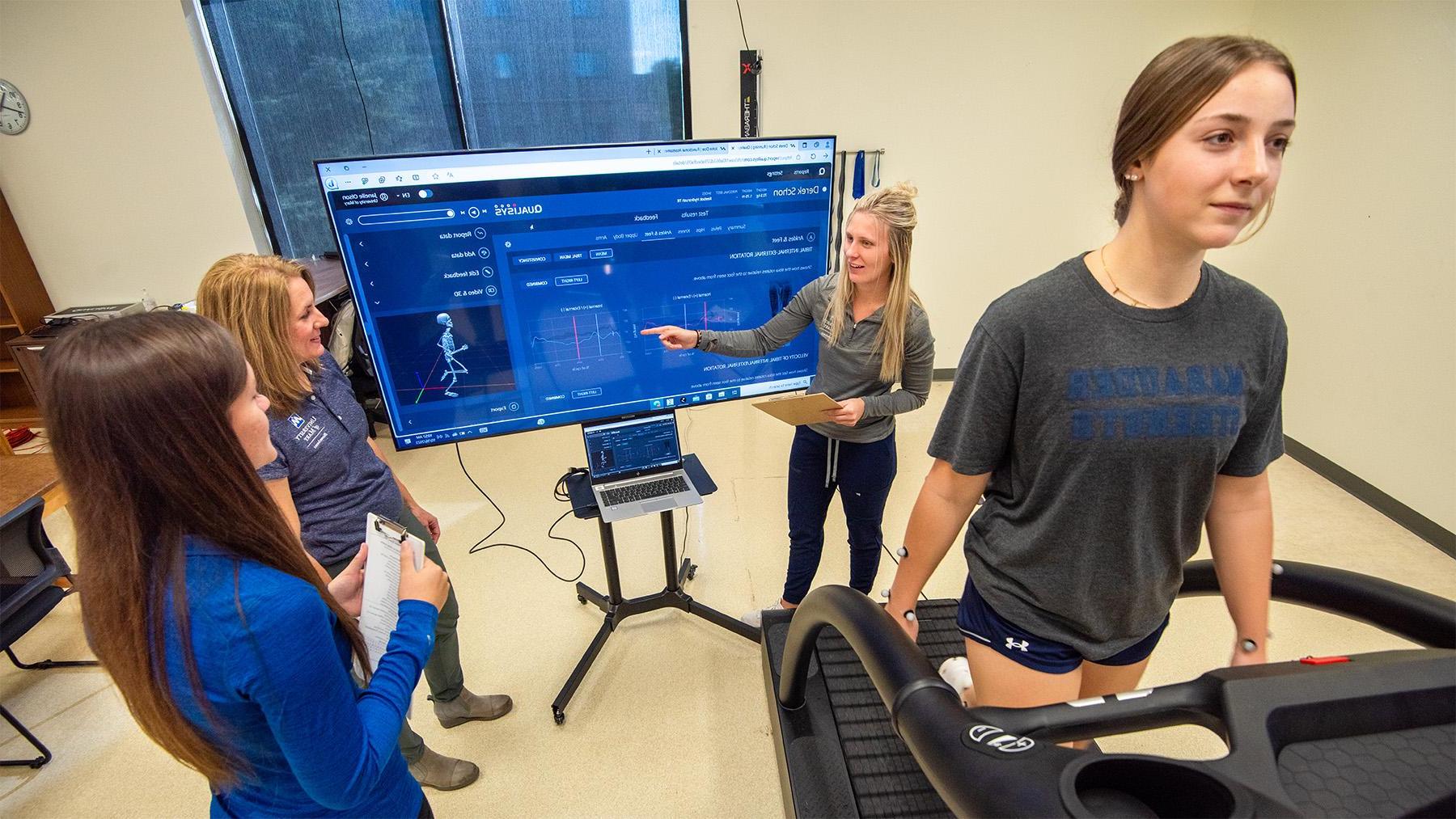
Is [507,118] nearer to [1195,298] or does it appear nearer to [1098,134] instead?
[1098,134]

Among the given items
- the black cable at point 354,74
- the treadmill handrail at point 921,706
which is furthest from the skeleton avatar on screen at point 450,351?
the black cable at point 354,74

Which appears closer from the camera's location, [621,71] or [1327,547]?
[1327,547]

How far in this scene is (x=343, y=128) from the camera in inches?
164

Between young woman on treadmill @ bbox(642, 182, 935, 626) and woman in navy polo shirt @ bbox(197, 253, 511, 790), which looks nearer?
woman in navy polo shirt @ bbox(197, 253, 511, 790)

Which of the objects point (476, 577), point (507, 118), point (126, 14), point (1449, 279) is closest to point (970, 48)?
point (1449, 279)

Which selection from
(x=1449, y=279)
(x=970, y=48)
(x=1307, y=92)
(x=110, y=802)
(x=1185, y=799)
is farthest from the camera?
(x=970, y=48)

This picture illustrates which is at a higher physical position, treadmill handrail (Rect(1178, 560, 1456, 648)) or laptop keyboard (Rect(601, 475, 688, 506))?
treadmill handrail (Rect(1178, 560, 1456, 648))

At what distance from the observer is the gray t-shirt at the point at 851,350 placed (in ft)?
5.97

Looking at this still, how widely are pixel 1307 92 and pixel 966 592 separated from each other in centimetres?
392

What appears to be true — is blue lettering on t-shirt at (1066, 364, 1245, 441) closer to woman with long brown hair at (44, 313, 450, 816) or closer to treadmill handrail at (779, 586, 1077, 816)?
treadmill handrail at (779, 586, 1077, 816)

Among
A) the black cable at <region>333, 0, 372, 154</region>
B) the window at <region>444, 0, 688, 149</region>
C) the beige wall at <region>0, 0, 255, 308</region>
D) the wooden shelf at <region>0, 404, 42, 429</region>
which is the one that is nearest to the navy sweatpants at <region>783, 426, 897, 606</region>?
the window at <region>444, 0, 688, 149</region>

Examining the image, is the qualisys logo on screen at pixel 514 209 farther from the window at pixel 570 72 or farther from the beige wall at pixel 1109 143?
the beige wall at pixel 1109 143

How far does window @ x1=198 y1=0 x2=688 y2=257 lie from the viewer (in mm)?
3859

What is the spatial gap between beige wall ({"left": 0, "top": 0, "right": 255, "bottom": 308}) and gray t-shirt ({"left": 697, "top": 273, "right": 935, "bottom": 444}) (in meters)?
3.93
